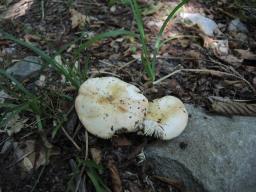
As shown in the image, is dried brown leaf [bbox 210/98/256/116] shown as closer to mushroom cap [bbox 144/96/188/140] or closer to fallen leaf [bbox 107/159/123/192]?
mushroom cap [bbox 144/96/188/140]

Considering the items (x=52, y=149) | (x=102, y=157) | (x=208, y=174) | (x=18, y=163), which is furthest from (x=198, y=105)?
(x=18, y=163)

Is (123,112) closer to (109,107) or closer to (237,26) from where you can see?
(109,107)

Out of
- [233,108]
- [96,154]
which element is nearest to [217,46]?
[233,108]

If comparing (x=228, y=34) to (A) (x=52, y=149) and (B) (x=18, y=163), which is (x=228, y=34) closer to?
(A) (x=52, y=149)

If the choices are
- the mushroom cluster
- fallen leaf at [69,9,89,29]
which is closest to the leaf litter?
fallen leaf at [69,9,89,29]

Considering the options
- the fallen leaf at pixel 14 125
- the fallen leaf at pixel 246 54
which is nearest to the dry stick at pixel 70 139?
the fallen leaf at pixel 14 125

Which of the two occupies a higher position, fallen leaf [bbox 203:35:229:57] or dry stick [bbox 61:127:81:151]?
fallen leaf [bbox 203:35:229:57]

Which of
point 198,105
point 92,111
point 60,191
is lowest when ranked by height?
point 60,191
